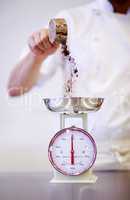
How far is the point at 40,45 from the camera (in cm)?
140

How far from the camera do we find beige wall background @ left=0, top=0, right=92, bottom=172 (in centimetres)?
141

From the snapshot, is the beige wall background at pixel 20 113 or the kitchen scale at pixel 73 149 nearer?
the kitchen scale at pixel 73 149

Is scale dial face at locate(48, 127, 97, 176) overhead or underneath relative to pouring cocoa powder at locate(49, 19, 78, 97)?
underneath

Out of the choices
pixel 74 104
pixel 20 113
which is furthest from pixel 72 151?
pixel 20 113

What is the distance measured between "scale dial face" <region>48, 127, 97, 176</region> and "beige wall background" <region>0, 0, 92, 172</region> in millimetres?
285

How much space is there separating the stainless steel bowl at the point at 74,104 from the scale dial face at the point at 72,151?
0.20ft

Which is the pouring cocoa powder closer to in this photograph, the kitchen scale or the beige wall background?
the beige wall background

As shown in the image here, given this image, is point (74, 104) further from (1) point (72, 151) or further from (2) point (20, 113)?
(2) point (20, 113)

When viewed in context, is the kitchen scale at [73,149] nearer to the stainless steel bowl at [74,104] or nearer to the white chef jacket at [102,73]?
the stainless steel bowl at [74,104]

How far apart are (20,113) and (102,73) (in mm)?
356

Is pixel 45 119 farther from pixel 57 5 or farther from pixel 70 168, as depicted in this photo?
pixel 57 5

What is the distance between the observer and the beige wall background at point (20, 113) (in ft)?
4.63

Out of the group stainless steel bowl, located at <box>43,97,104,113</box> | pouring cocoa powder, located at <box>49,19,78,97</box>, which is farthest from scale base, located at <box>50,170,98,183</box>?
pouring cocoa powder, located at <box>49,19,78,97</box>

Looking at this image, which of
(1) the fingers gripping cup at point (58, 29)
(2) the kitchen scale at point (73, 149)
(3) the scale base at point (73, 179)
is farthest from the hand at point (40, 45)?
(3) the scale base at point (73, 179)
